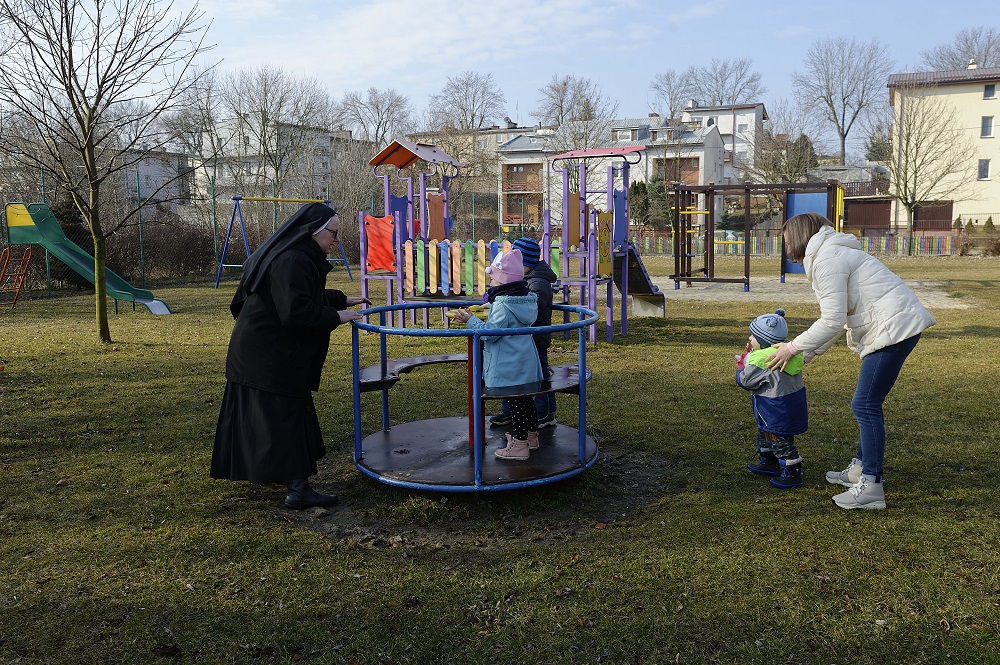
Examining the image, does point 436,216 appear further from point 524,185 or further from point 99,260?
point 524,185

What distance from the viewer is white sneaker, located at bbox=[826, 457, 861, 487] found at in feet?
15.0

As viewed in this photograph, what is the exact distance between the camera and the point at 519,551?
381 centimetres

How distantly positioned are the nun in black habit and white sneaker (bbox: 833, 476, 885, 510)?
2.92 metres

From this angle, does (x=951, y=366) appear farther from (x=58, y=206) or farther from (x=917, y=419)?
(x=58, y=206)

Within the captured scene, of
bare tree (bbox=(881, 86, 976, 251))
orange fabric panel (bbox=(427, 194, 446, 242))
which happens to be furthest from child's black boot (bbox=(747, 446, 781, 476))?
bare tree (bbox=(881, 86, 976, 251))

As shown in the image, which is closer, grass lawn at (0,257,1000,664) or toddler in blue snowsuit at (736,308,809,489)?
grass lawn at (0,257,1000,664)

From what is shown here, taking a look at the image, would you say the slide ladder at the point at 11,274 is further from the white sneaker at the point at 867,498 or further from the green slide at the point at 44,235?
the white sneaker at the point at 867,498

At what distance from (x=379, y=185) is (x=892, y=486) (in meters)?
39.1

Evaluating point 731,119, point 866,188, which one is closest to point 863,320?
point 866,188

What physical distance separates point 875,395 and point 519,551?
2075mm

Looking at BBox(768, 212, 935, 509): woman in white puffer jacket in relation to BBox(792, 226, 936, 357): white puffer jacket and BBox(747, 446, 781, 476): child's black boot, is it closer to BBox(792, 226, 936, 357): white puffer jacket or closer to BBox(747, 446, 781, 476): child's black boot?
BBox(792, 226, 936, 357): white puffer jacket

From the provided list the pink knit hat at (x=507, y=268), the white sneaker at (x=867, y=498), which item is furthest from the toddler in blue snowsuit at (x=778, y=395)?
the pink knit hat at (x=507, y=268)

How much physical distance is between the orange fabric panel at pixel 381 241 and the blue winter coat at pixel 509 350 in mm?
7201

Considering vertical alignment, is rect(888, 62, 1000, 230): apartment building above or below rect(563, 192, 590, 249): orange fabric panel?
above
